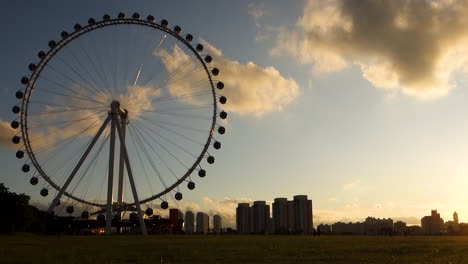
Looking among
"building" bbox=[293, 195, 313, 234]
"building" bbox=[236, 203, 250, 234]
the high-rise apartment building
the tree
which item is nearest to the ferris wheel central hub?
the tree

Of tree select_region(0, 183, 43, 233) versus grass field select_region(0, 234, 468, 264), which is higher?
tree select_region(0, 183, 43, 233)

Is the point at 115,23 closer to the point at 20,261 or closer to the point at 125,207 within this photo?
the point at 125,207

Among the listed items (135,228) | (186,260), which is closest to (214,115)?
(186,260)

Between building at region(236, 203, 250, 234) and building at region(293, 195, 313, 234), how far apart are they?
69.5 ft

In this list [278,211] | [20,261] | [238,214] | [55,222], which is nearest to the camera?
[20,261]

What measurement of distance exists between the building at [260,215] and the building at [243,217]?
7.66ft

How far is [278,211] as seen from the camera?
6526 inches

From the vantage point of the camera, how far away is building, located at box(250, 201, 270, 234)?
16875 cm

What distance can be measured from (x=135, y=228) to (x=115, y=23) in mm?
66158

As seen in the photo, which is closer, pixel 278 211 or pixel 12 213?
pixel 12 213

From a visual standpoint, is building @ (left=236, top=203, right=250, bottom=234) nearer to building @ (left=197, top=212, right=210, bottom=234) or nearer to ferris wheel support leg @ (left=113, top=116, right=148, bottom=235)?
building @ (left=197, top=212, right=210, bottom=234)

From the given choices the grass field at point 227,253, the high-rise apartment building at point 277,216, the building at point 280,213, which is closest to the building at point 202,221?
the high-rise apartment building at point 277,216

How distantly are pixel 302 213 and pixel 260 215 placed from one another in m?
18.3

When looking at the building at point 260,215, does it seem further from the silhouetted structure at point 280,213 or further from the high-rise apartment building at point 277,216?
the silhouetted structure at point 280,213
